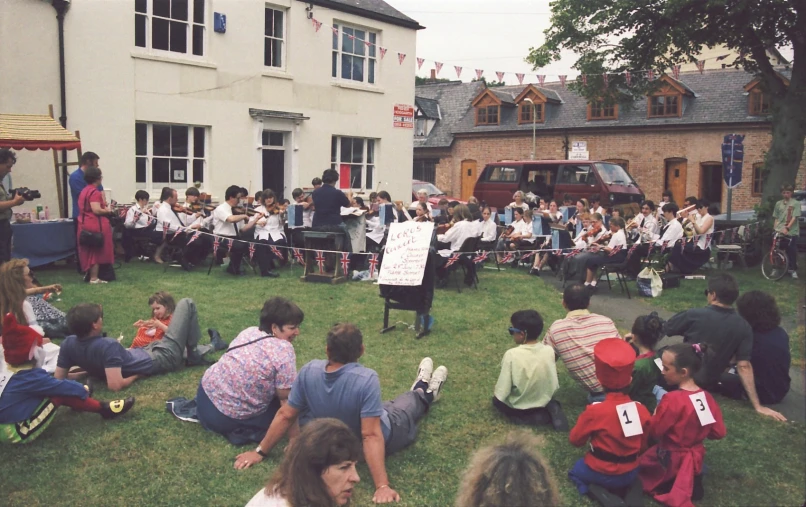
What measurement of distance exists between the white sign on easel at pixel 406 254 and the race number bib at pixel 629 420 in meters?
3.92

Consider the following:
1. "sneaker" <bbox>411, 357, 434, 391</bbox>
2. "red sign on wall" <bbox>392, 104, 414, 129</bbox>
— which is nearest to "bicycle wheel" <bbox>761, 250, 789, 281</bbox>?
"sneaker" <bbox>411, 357, 434, 391</bbox>

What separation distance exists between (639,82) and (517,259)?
7211 millimetres

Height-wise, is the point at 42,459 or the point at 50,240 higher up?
the point at 50,240

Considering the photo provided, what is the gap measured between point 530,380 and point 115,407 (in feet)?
10.4

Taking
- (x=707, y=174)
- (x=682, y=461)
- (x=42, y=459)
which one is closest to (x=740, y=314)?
(x=682, y=461)

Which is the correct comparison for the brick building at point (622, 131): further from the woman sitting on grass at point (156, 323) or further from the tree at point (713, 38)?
the woman sitting on grass at point (156, 323)

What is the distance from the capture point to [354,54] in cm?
1967

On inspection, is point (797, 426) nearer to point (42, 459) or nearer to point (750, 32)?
point (42, 459)

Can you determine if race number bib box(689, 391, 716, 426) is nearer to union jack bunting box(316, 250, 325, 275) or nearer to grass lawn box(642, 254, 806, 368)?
grass lawn box(642, 254, 806, 368)

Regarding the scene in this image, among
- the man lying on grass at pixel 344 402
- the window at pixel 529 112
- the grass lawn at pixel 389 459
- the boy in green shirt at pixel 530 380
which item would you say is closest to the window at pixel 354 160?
the grass lawn at pixel 389 459

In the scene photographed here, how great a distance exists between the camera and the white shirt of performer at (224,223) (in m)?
11.9

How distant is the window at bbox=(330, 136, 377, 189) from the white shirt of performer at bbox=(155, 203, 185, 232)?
7549 millimetres

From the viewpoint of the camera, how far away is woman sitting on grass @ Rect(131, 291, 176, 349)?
6.57 metres

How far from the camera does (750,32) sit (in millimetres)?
14484
